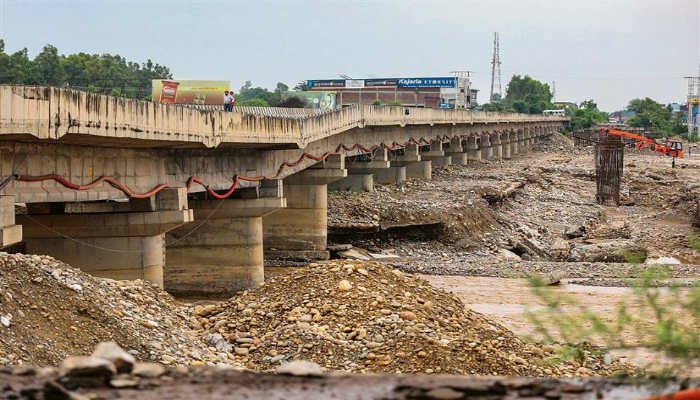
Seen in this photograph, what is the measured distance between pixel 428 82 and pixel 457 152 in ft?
269

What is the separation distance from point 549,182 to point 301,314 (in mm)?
53361

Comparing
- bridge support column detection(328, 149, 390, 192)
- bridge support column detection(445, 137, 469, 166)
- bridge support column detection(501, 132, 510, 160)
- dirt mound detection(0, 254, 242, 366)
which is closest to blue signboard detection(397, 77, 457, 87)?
bridge support column detection(501, 132, 510, 160)

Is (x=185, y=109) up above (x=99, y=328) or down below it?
above

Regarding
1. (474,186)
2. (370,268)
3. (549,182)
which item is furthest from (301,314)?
(549,182)

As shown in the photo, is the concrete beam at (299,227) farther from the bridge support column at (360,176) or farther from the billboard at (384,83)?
the billboard at (384,83)

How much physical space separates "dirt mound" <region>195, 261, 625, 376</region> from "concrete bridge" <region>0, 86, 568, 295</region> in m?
3.90

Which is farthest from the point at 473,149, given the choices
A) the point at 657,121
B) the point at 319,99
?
the point at 657,121

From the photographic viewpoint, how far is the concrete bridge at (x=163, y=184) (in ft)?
61.9

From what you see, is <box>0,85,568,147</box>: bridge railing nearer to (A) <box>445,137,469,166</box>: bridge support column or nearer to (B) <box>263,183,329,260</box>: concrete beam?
(B) <box>263,183,329,260</box>: concrete beam

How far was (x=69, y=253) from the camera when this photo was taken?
24.2 m

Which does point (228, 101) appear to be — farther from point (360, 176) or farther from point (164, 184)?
point (360, 176)

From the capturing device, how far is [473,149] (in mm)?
83750

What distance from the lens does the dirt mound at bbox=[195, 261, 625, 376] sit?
50.0 feet

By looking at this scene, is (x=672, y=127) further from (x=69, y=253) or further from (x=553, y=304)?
(x=553, y=304)
